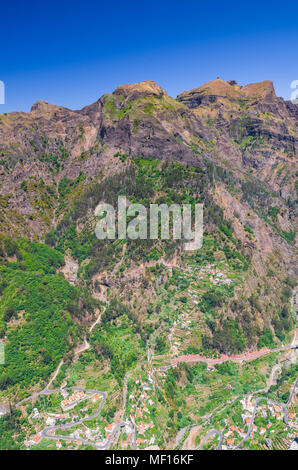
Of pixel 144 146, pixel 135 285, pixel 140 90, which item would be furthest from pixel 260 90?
pixel 135 285

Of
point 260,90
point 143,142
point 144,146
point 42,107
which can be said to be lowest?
point 144,146

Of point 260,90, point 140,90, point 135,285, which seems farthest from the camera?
point 260,90

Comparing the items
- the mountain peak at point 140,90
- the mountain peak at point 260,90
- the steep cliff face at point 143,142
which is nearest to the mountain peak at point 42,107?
the steep cliff face at point 143,142

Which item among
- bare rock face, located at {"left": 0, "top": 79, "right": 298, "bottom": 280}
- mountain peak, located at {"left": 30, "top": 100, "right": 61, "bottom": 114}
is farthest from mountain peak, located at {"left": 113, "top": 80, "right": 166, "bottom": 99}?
mountain peak, located at {"left": 30, "top": 100, "right": 61, "bottom": 114}

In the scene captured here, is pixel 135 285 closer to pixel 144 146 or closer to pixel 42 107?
pixel 144 146

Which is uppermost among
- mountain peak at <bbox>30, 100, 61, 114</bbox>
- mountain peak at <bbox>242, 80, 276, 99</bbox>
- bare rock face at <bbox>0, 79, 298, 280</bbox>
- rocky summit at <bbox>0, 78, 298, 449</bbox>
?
mountain peak at <bbox>242, 80, 276, 99</bbox>

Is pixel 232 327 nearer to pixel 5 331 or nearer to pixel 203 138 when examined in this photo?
pixel 5 331

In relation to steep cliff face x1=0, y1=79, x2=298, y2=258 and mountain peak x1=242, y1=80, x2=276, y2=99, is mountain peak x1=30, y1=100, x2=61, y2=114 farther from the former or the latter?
mountain peak x1=242, y1=80, x2=276, y2=99

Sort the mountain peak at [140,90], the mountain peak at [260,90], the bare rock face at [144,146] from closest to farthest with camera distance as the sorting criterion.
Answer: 1. the bare rock face at [144,146]
2. the mountain peak at [140,90]
3. the mountain peak at [260,90]

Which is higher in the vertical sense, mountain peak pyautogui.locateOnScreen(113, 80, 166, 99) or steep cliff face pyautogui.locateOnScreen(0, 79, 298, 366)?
mountain peak pyautogui.locateOnScreen(113, 80, 166, 99)

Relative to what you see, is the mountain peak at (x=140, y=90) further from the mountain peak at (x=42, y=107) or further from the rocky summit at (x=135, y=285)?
the mountain peak at (x=42, y=107)

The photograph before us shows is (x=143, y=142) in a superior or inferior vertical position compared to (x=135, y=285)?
superior

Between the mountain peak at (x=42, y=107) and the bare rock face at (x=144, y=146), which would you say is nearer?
the bare rock face at (x=144, y=146)
